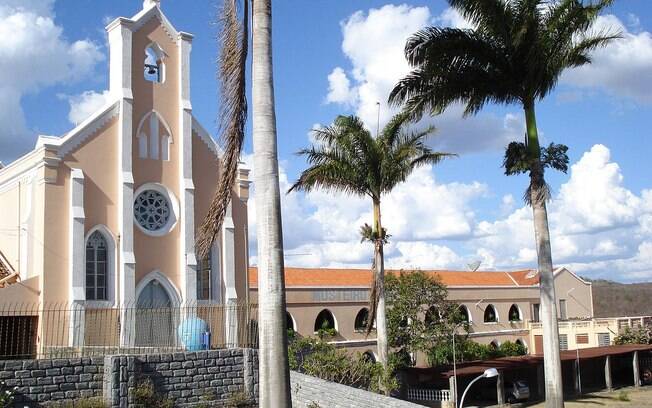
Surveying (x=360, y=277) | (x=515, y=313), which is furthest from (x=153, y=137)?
(x=515, y=313)

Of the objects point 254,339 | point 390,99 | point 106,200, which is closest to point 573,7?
point 390,99

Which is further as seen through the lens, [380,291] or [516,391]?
[516,391]

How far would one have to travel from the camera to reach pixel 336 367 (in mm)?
24594

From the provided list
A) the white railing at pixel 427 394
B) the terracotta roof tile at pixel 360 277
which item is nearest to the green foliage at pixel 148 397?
the white railing at pixel 427 394

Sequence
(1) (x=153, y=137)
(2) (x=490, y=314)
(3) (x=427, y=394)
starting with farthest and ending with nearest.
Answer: (2) (x=490, y=314), (3) (x=427, y=394), (1) (x=153, y=137)

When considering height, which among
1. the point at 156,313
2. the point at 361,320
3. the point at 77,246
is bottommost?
the point at 361,320

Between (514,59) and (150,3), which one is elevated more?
(150,3)

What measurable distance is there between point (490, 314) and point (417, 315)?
15054mm

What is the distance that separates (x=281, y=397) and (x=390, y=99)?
1252cm

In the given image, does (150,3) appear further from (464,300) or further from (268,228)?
(464,300)

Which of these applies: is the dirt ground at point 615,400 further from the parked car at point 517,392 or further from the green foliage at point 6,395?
the green foliage at point 6,395

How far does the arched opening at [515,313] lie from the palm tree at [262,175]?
152 ft

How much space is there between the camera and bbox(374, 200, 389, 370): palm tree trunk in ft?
85.3

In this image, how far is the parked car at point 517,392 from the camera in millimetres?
34188
